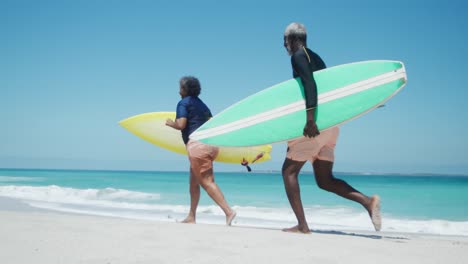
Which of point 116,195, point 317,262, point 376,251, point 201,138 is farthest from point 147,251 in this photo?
point 116,195

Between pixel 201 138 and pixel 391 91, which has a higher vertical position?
pixel 391 91

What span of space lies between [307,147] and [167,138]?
8.60ft

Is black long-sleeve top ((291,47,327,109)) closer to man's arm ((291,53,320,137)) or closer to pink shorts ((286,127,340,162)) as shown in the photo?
man's arm ((291,53,320,137))

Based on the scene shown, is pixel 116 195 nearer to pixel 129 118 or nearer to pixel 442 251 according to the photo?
pixel 129 118

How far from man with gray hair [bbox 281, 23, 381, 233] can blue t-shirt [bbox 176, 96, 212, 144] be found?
1.11 meters

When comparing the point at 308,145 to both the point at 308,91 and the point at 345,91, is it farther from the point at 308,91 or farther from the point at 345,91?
the point at 345,91

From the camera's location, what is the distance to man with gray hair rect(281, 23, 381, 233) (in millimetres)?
3463

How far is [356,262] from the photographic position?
2.44 meters

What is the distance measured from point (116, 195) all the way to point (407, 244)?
12134 millimetres

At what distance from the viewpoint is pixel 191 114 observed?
4418 millimetres

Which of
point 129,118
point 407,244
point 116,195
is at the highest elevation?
point 129,118

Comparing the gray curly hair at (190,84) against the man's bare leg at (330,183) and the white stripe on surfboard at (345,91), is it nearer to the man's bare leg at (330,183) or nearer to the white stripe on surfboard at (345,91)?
the white stripe on surfboard at (345,91)

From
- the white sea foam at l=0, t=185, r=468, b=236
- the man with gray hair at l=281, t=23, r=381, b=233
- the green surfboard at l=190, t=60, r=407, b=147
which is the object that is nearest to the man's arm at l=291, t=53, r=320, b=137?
the man with gray hair at l=281, t=23, r=381, b=233

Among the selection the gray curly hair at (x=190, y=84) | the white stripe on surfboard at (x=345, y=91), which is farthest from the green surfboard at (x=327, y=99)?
the gray curly hair at (x=190, y=84)
